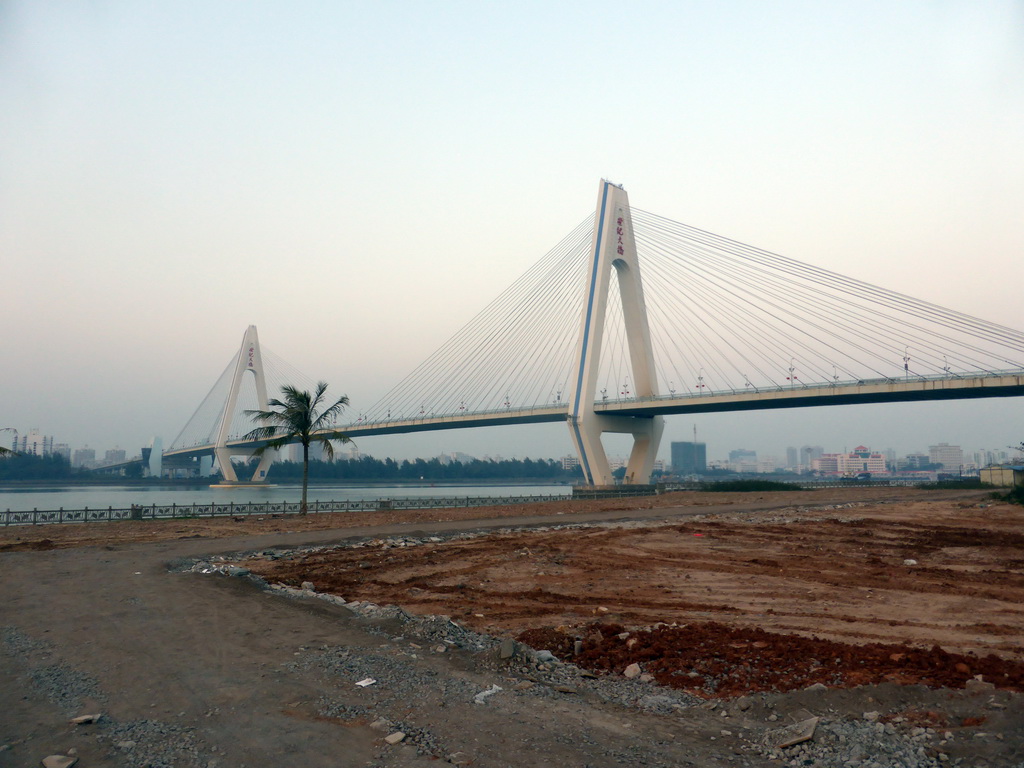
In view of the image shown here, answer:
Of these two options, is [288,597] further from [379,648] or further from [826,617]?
[826,617]

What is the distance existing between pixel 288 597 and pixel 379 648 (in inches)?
167

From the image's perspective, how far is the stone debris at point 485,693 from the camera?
20.8 ft

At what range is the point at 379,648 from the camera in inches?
319

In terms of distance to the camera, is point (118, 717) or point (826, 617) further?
point (826, 617)

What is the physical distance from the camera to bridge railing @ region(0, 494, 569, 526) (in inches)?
1129

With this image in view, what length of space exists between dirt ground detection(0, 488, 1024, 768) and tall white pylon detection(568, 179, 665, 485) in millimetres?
30477

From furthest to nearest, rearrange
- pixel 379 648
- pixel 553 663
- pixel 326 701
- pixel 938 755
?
1. pixel 379 648
2. pixel 553 663
3. pixel 326 701
4. pixel 938 755

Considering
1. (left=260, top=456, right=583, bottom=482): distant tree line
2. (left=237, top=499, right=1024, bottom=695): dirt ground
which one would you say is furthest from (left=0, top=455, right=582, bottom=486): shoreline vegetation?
(left=237, top=499, right=1024, bottom=695): dirt ground

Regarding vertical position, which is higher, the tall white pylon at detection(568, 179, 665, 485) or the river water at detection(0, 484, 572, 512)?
the tall white pylon at detection(568, 179, 665, 485)

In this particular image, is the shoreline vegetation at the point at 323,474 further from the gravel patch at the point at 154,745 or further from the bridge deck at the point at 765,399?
the gravel patch at the point at 154,745

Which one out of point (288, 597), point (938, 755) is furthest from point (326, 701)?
point (288, 597)

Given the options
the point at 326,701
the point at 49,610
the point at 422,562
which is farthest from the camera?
the point at 422,562

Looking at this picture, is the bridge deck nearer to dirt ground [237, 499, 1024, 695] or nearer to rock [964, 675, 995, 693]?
dirt ground [237, 499, 1024, 695]

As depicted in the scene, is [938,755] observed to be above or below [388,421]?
below
